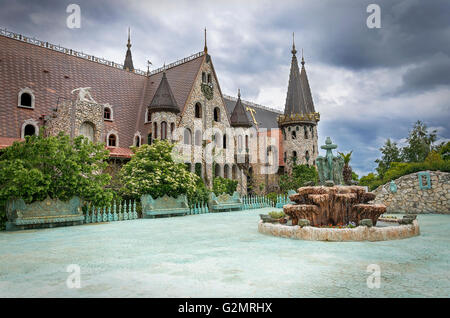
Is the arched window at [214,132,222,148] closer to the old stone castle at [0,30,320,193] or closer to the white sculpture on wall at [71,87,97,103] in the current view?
the old stone castle at [0,30,320,193]

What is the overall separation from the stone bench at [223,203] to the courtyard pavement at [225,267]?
12.3 meters

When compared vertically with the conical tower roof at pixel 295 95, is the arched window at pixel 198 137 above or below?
below

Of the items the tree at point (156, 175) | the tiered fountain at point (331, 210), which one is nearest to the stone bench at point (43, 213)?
the tree at point (156, 175)

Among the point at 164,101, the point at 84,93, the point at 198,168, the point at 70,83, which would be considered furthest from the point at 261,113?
→ the point at 70,83

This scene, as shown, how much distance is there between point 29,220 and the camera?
12234 mm

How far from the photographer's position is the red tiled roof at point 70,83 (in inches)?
901

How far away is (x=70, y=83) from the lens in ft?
87.2

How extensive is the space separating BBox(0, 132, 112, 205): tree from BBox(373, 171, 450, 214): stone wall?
16245 millimetres

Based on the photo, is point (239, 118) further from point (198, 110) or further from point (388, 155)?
point (388, 155)

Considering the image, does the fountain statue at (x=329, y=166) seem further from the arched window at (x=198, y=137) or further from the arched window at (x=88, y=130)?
the arched window at (x=198, y=137)

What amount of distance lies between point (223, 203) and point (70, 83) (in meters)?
16.1

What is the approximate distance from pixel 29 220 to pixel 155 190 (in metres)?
7.26
